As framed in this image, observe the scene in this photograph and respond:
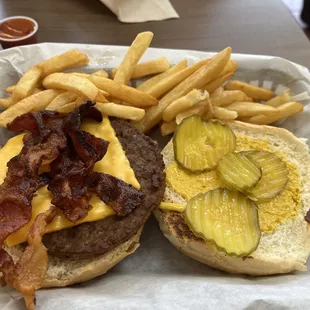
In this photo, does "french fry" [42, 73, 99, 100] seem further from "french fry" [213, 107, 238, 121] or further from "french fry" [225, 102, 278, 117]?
"french fry" [225, 102, 278, 117]

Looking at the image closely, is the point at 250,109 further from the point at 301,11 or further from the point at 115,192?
the point at 301,11

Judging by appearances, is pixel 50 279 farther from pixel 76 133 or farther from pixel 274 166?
pixel 274 166

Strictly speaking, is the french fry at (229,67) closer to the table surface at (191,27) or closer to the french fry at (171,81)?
the french fry at (171,81)

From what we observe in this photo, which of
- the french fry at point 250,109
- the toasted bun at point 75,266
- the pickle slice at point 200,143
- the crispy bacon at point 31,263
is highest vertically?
the french fry at point 250,109

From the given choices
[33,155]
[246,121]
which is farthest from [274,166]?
[33,155]

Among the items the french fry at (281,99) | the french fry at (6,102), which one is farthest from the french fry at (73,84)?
the french fry at (281,99)

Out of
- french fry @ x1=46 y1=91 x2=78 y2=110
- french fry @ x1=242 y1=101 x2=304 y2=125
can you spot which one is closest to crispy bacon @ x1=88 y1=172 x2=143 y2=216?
french fry @ x1=46 y1=91 x2=78 y2=110
